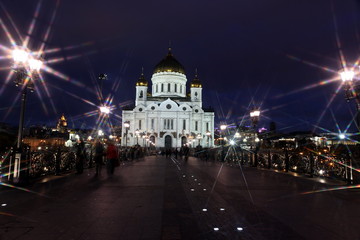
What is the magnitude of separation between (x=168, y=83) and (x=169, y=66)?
4898 millimetres

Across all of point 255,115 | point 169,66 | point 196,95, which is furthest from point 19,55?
point 196,95

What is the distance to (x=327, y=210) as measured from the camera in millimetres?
5660

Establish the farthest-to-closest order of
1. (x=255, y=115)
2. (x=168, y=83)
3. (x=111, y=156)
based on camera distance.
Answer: (x=168, y=83) < (x=255, y=115) < (x=111, y=156)

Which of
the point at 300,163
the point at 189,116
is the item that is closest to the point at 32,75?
the point at 300,163

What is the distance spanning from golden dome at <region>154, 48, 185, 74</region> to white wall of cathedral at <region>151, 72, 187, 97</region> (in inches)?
46.1

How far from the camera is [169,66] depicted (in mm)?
77438

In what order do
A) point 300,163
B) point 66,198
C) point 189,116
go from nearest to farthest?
point 66,198 → point 300,163 → point 189,116

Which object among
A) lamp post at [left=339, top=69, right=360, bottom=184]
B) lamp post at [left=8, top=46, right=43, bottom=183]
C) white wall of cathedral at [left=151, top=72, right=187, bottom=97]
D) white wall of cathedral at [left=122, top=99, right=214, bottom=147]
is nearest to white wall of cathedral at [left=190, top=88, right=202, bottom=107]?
white wall of cathedral at [left=151, top=72, right=187, bottom=97]

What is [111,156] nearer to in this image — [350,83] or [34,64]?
[34,64]

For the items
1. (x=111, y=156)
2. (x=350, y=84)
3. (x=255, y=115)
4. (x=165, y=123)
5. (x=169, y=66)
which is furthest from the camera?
(x=169, y=66)

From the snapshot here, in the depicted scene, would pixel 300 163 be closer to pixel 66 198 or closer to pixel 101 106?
pixel 66 198

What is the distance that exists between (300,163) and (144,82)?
2724 inches

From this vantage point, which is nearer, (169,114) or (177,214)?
(177,214)

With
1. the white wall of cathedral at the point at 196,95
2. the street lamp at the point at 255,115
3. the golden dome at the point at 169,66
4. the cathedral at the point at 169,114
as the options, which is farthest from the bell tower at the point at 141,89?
the street lamp at the point at 255,115
